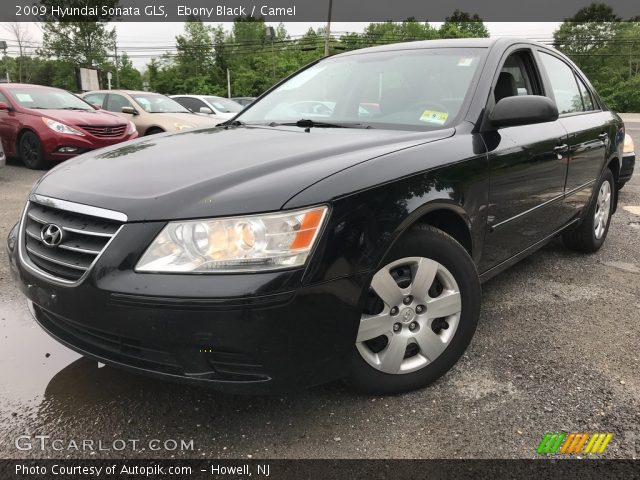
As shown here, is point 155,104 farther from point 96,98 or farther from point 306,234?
point 306,234

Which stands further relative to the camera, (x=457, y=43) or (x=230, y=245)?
(x=457, y=43)

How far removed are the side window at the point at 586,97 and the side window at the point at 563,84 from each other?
90 millimetres

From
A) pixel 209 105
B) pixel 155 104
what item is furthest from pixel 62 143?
pixel 209 105

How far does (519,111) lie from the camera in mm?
2445

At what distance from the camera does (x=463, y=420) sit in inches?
80.4

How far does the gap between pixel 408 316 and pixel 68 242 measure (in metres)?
1.33

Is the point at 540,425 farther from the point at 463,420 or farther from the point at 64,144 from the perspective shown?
the point at 64,144

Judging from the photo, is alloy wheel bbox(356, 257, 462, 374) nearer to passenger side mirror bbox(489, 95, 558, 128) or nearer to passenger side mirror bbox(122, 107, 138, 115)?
passenger side mirror bbox(489, 95, 558, 128)

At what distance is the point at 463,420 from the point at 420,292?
0.54 meters

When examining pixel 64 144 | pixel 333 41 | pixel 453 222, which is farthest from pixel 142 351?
pixel 333 41

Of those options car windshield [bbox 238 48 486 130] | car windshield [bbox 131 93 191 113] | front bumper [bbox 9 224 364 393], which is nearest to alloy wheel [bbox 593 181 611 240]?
car windshield [bbox 238 48 486 130]

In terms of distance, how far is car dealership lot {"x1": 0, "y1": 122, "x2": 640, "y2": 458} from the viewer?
190 cm

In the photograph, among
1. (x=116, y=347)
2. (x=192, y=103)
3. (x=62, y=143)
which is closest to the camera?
(x=116, y=347)

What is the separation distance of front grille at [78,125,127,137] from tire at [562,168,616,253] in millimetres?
7001
